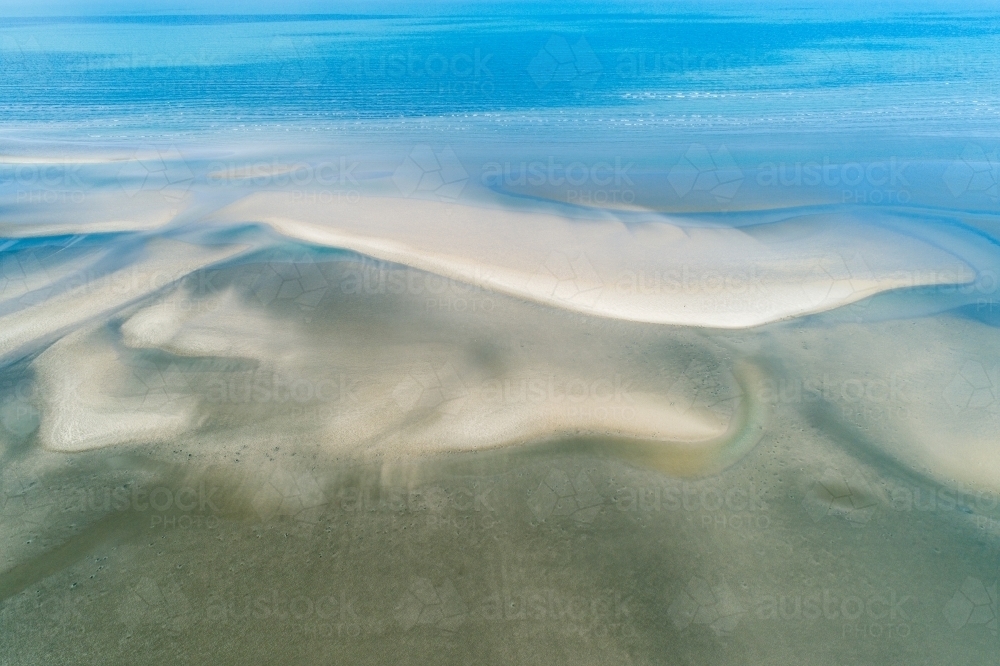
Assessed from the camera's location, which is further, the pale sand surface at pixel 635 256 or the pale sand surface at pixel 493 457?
the pale sand surface at pixel 635 256

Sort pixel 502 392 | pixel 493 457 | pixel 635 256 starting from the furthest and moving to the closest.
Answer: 1. pixel 635 256
2. pixel 502 392
3. pixel 493 457

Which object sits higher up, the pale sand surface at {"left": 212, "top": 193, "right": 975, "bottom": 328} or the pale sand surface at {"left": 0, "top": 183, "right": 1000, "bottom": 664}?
the pale sand surface at {"left": 212, "top": 193, "right": 975, "bottom": 328}

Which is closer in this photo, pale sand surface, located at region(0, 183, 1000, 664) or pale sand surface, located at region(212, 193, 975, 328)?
pale sand surface, located at region(0, 183, 1000, 664)

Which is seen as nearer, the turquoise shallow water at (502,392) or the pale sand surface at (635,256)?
the turquoise shallow water at (502,392)

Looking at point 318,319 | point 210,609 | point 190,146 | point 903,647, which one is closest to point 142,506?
point 210,609

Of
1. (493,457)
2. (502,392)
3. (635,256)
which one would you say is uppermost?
(635,256)

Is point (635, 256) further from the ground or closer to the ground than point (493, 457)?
further from the ground

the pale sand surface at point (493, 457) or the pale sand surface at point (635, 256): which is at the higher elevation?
the pale sand surface at point (635, 256)

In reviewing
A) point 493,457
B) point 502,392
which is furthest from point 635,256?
point 493,457

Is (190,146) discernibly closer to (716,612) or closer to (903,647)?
(716,612)

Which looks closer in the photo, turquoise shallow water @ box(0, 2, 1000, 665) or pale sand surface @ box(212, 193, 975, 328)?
turquoise shallow water @ box(0, 2, 1000, 665)

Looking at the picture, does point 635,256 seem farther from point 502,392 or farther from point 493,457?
point 493,457
